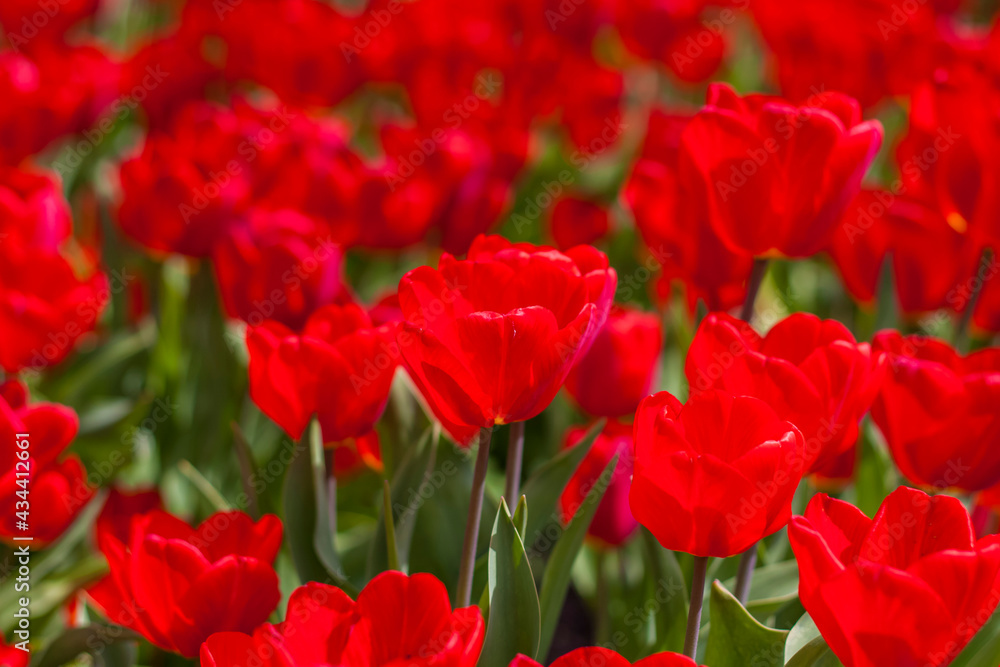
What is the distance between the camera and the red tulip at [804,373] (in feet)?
2.00

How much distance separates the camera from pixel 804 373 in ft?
2.04

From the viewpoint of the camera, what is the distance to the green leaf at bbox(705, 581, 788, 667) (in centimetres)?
65

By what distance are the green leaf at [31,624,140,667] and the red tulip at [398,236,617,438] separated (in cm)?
31

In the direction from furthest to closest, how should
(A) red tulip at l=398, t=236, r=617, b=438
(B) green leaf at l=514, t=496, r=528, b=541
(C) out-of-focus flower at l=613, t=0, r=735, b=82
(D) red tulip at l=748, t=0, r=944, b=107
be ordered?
(C) out-of-focus flower at l=613, t=0, r=735, b=82 < (D) red tulip at l=748, t=0, r=944, b=107 < (B) green leaf at l=514, t=496, r=528, b=541 < (A) red tulip at l=398, t=236, r=617, b=438

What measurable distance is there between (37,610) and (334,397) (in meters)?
0.45

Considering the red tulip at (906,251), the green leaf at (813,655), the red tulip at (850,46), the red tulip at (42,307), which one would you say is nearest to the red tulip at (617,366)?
the red tulip at (906,251)

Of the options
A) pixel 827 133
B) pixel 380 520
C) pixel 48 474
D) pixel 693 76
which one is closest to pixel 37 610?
pixel 48 474

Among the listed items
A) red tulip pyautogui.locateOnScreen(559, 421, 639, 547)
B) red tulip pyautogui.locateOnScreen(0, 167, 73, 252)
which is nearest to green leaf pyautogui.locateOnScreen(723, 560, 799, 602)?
red tulip pyautogui.locateOnScreen(559, 421, 639, 547)

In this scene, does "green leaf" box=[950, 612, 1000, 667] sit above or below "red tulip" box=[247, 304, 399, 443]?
below

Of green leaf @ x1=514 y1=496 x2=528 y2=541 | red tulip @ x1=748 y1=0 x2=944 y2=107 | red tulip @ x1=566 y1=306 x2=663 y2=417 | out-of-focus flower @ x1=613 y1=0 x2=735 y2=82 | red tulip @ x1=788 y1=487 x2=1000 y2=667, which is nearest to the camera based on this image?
red tulip @ x1=788 y1=487 x2=1000 y2=667

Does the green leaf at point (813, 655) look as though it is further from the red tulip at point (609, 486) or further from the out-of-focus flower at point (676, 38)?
the out-of-focus flower at point (676, 38)

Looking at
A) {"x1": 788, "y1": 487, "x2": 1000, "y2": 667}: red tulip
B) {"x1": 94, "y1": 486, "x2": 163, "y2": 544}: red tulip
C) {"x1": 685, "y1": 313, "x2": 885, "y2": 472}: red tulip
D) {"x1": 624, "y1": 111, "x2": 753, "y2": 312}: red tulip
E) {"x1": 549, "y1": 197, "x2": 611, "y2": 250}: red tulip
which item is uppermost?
{"x1": 685, "y1": 313, "x2": 885, "y2": 472}: red tulip

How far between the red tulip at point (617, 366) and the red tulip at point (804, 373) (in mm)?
254

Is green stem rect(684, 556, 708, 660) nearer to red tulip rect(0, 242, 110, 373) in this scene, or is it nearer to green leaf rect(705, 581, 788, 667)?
green leaf rect(705, 581, 788, 667)
